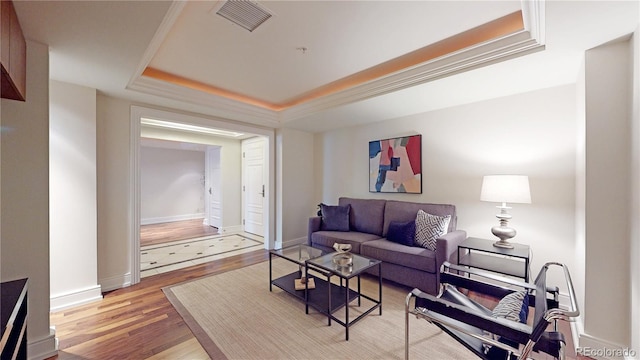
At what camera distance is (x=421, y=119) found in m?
3.46

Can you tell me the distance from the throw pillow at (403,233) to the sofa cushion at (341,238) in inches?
12.1

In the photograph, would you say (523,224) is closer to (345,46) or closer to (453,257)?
(453,257)

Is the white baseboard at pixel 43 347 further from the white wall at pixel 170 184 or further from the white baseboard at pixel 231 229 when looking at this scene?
the white wall at pixel 170 184

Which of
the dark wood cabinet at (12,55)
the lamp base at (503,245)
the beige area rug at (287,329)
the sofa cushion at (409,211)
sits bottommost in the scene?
the beige area rug at (287,329)

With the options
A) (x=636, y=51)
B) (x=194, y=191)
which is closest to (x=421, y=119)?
(x=636, y=51)

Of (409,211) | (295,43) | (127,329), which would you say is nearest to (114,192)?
(127,329)

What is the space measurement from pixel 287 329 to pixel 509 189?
2.44 m

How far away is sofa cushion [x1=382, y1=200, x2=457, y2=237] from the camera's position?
301 cm

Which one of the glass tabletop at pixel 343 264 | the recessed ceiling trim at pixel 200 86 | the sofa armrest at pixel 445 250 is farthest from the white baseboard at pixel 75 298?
the sofa armrest at pixel 445 250

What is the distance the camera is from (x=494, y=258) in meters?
2.70

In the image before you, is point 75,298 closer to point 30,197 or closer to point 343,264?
point 30,197

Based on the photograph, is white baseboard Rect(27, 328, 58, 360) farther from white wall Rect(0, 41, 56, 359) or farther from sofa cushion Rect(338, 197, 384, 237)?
sofa cushion Rect(338, 197, 384, 237)

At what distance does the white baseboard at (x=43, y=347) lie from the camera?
1683 mm

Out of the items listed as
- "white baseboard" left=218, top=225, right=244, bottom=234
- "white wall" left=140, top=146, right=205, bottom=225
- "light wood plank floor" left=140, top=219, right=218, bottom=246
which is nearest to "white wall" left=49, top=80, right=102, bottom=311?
"light wood plank floor" left=140, top=219, right=218, bottom=246
